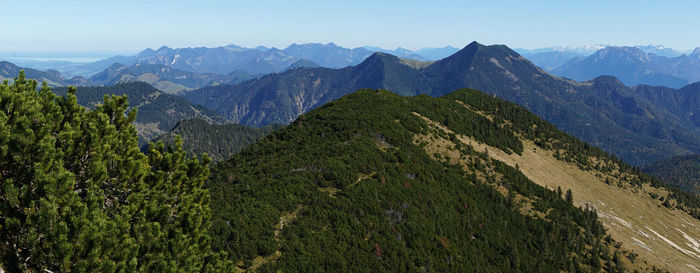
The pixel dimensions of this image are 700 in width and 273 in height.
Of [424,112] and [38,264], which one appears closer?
[38,264]

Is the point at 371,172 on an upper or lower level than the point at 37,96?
lower

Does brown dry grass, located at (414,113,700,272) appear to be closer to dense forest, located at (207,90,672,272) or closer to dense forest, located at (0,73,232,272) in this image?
dense forest, located at (207,90,672,272)

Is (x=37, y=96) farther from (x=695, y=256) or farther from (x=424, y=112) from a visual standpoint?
(x=695, y=256)

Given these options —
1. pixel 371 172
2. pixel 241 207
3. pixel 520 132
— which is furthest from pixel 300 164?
pixel 520 132

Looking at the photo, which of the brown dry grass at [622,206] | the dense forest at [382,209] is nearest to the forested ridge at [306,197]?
the dense forest at [382,209]

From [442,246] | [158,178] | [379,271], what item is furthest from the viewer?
[442,246]

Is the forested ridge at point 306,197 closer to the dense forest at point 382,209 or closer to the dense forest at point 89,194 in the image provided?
the dense forest at point 89,194

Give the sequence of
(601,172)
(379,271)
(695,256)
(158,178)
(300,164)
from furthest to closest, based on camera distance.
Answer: (601,172) < (695,256) < (300,164) < (379,271) < (158,178)
